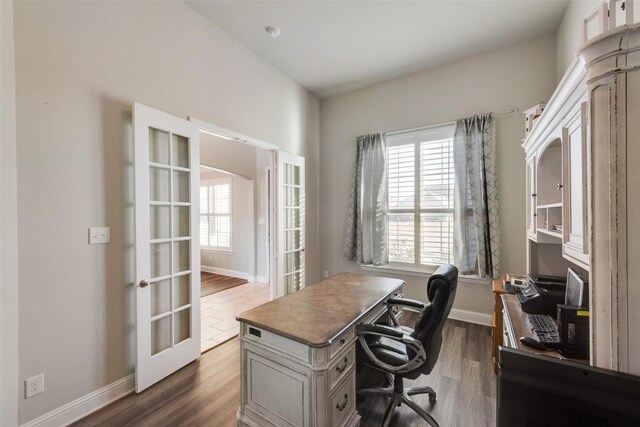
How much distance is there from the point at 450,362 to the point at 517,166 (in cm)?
225

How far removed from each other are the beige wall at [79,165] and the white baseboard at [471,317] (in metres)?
3.49

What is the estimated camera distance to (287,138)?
385 centimetres

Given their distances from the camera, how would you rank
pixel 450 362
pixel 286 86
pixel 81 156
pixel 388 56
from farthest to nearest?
pixel 286 86 → pixel 388 56 → pixel 450 362 → pixel 81 156

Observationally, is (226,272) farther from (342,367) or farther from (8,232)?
(342,367)

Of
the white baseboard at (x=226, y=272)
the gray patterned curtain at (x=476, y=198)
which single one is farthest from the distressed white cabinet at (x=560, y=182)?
the white baseboard at (x=226, y=272)

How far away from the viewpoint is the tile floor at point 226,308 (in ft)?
10.1

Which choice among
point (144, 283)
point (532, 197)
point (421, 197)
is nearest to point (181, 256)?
point (144, 283)

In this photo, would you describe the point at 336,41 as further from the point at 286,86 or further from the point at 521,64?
the point at 521,64

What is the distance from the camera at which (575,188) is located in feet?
4.05

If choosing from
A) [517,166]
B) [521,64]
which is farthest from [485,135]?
[521,64]

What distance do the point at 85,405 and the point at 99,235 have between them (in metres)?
1.18

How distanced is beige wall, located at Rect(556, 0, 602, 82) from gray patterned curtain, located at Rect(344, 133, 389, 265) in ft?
6.41

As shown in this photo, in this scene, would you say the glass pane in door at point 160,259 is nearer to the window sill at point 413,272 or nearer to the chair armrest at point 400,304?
the chair armrest at point 400,304

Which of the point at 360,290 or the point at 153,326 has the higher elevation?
the point at 360,290
